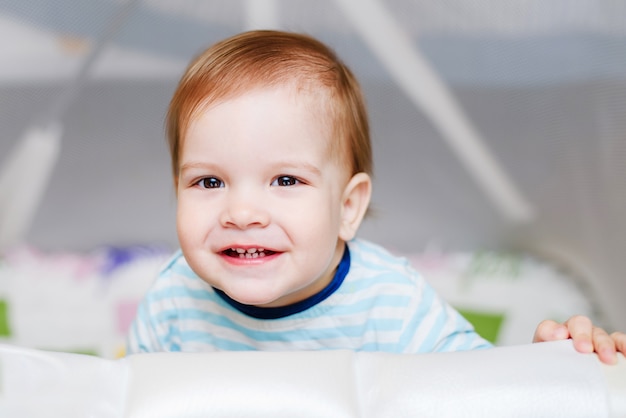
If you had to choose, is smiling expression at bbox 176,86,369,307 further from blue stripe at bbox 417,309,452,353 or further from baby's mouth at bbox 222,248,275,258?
blue stripe at bbox 417,309,452,353

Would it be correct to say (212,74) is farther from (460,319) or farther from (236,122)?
(460,319)

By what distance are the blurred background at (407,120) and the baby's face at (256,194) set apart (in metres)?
0.47

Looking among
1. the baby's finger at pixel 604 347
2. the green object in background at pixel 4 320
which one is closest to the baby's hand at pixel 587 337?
the baby's finger at pixel 604 347

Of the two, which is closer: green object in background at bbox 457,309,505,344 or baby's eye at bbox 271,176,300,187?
baby's eye at bbox 271,176,300,187

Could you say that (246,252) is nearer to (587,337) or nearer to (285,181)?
(285,181)

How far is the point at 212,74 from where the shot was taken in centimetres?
73

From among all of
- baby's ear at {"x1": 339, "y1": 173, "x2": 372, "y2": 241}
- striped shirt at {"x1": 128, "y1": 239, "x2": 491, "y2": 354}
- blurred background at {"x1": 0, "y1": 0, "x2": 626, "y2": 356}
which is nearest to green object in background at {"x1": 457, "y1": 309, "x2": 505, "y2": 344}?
blurred background at {"x1": 0, "y1": 0, "x2": 626, "y2": 356}

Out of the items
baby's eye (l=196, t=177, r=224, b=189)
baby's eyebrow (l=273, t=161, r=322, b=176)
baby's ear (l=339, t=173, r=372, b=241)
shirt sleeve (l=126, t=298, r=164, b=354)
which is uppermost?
baby's eyebrow (l=273, t=161, r=322, b=176)

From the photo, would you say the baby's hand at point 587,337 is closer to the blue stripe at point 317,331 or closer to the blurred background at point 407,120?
the blue stripe at point 317,331

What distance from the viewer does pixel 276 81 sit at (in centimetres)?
72

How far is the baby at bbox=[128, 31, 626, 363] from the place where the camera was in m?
0.69

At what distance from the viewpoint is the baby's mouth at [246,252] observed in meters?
0.71

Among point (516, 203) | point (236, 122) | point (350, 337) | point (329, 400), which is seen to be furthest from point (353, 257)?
point (516, 203)

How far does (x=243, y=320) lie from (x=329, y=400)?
1.11ft
